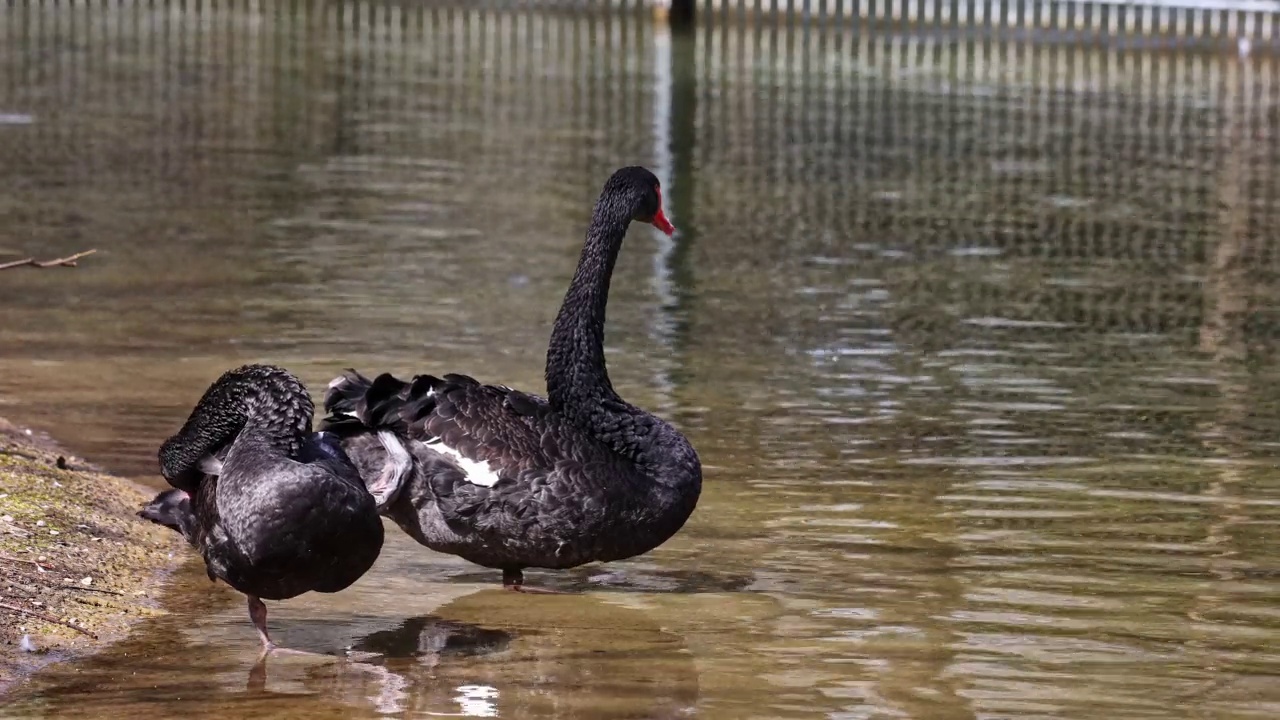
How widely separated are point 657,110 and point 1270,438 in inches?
567

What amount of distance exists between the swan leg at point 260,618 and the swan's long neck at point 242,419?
1.45 feet

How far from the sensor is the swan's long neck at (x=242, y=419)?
6.27 m

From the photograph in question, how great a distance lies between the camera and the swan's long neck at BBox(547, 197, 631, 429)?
300 inches

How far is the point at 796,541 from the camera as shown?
7.93m

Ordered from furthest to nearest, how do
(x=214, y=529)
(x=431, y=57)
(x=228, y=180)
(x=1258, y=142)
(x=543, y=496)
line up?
1. (x=431, y=57)
2. (x=1258, y=142)
3. (x=228, y=180)
4. (x=543, y=496)
5. (x=214, y=529)

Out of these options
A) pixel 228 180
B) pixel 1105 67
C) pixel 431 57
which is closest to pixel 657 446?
pixel 228 180

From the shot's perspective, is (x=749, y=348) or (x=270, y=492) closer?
(x=270, y=492)

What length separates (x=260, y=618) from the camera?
645 cm

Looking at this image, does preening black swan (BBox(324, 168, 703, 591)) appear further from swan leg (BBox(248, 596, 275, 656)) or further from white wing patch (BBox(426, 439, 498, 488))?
swan leg (BBox(248, 596, 275, 656))

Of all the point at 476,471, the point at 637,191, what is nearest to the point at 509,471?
the point at 476,471

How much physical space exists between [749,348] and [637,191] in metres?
3.58

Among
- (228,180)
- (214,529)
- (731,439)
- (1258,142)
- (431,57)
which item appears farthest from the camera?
(431,57)

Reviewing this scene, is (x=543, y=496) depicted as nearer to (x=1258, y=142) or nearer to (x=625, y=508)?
(x=625, y=508)

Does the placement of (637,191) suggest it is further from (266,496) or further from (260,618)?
(266,496)
